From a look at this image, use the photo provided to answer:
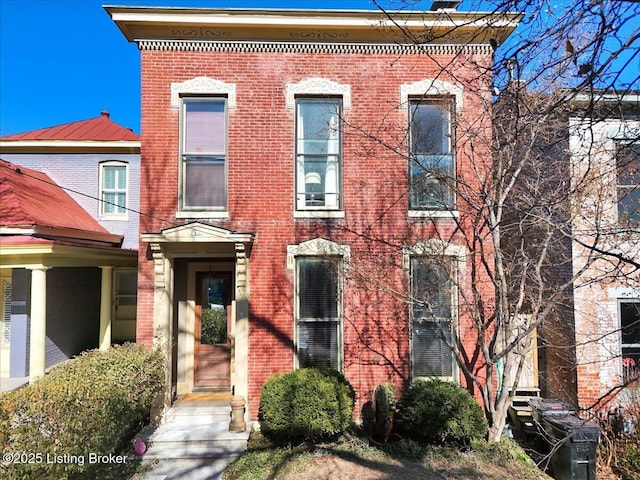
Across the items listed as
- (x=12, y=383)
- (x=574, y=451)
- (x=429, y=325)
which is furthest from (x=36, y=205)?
(x=574, y=451)

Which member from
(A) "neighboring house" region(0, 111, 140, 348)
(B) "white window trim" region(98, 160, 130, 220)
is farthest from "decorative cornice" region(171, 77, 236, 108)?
(B) "white window trim" region(98, 160, 130, 220)

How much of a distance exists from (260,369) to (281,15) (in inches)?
258

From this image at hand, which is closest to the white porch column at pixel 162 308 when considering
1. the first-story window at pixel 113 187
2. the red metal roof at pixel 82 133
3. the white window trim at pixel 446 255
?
the white window trim at pixel 446 255

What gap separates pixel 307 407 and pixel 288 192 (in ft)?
12.3

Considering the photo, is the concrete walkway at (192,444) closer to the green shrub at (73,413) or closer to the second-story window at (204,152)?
the green shrub at (73,413)

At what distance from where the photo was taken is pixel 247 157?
23.5ft

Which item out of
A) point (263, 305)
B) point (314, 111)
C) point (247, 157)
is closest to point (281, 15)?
point (314, 111)

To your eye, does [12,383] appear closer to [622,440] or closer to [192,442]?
[192,442]

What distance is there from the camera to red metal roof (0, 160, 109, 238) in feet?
26.7

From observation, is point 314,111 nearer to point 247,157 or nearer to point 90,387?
point 247,157

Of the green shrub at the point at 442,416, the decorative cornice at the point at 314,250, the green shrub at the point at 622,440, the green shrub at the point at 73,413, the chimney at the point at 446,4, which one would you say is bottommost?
the green shrub at the point at 622,440

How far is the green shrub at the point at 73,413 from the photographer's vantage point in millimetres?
3496

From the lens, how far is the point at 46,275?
31.1ft

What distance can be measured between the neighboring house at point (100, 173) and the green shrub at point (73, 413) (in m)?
6.48
